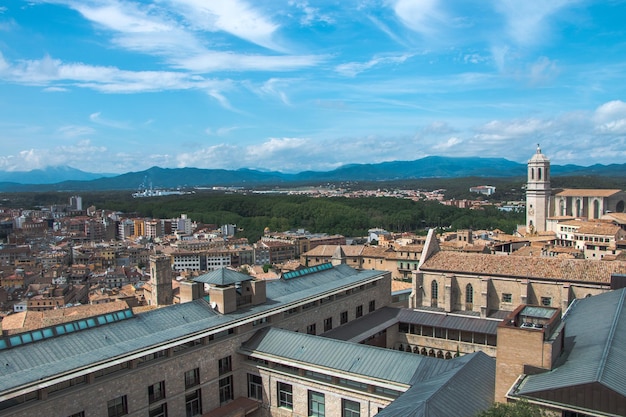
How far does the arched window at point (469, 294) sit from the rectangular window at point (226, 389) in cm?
2167

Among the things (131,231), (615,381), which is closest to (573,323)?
(615,381)

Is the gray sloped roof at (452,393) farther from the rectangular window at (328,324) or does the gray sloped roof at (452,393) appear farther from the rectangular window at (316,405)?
the rectangular window at (328,324)

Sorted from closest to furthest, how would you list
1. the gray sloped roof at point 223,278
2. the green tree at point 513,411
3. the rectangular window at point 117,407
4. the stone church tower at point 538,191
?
the green tree at point 513,411 < the rectangular window at point 117,407 < the gray sloped roof at point 223,278 < the stone church tower at point 538,191

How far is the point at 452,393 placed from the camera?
17406 millimetres

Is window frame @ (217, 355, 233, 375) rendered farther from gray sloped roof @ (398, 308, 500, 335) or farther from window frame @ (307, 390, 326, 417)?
gray sloped roof @ (398, 308, 500, 335)

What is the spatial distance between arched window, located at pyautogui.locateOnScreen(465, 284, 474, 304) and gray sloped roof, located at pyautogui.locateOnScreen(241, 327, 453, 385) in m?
18.6

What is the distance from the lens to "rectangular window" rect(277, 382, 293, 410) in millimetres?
23602

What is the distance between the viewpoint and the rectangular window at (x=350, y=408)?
71.1 ft

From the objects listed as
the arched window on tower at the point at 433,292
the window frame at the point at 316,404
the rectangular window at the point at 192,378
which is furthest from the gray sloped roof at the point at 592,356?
the arched window on tower at the point at 433,292

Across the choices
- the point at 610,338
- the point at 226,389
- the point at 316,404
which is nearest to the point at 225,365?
the point at 226,389

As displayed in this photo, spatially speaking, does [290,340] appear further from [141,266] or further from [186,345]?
[141,266]

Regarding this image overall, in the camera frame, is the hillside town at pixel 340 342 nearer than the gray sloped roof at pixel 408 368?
No

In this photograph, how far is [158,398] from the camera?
70.5 feet

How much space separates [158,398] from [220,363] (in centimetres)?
346
